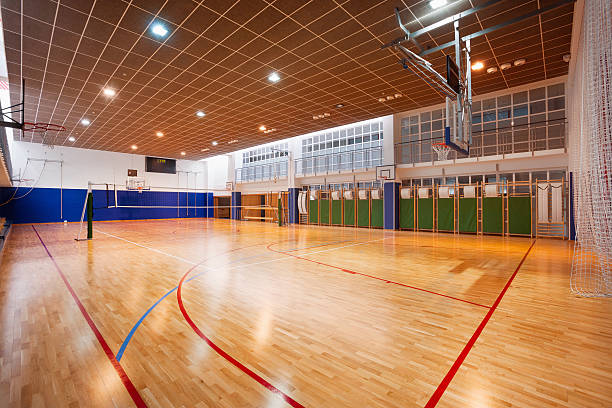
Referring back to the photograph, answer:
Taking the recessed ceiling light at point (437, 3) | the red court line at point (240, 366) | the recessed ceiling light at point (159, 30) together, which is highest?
the recessed ceiling light at point (437, 3)

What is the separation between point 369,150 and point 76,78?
1227 cm

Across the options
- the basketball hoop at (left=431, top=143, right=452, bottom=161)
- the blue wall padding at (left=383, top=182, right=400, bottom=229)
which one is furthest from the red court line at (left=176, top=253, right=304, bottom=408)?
the blue wall padding at (left=383, top=182, right=400, bottom=229)

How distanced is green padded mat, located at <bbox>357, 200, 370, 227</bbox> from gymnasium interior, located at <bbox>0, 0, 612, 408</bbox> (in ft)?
0.43

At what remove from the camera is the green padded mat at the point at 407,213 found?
14.0m

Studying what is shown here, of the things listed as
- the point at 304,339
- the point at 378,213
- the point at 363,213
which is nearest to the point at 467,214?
the point at 378,213

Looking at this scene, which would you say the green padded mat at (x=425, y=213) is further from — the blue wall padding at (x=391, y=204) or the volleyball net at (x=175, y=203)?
the volleyball net at (x=175, y=203)

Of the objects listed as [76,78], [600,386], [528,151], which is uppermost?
[76,78]

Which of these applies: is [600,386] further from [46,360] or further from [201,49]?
[201,49]

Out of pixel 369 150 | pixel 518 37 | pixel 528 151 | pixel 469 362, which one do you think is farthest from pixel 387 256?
pixel 369 150

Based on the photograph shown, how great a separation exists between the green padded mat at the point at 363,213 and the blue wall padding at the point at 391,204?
1205 millimetres

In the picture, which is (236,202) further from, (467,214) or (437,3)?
(437,3)

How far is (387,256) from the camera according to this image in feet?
23.3

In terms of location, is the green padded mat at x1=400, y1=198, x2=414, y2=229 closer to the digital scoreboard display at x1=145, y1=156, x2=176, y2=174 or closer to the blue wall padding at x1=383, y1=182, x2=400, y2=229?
the blue wall padding at x1=383, y1=182, x2=400, y2=229

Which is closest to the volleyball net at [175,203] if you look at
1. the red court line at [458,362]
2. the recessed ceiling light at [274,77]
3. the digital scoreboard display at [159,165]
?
the digital scoreboard display at [159,165]
